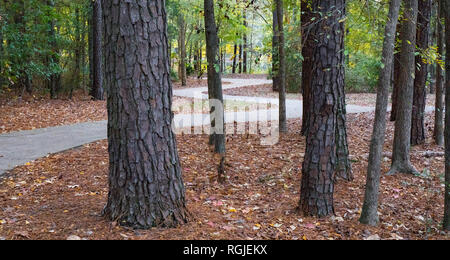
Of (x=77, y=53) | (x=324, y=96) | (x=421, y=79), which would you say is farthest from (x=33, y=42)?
(x=324, y=96)

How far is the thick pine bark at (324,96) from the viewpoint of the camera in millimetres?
4512

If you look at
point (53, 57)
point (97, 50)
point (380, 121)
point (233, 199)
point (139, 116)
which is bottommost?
point (233, 199)

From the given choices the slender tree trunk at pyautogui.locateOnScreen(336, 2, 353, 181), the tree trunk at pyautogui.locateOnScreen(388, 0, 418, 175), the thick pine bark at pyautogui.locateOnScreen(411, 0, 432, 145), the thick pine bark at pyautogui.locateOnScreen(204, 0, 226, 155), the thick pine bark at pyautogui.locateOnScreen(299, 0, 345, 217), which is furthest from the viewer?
the thick pine bark at pyautogui.locateOnScreen(411, 0, 432, 145)

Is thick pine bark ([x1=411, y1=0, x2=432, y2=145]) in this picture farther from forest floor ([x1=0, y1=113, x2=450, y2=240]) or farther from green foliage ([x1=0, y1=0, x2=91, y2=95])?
green foliage ([x1=0, y1=0, x2=91, y2=95])

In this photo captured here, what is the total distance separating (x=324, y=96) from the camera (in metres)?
4.51

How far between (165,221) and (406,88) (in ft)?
15.6

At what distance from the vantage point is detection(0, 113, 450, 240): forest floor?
406 centimetres

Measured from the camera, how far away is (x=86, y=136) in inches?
371

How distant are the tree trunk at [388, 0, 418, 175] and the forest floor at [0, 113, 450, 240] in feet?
1.01

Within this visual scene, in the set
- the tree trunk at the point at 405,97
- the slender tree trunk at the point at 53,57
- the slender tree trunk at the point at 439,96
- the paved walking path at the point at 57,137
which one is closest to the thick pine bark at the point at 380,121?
the tree trunk at the point at 405,97

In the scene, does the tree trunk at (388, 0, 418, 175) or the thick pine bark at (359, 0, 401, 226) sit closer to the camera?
the thick pine bark at (359, 0, 401, 226)

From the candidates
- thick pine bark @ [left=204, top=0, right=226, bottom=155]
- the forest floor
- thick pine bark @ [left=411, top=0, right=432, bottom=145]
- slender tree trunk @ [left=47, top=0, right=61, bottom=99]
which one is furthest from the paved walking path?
slender tree trunk @ [left=47, top=0, right=61, bottom=99]

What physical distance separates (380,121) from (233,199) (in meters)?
2.41

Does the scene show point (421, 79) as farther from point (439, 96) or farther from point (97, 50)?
point (97, 50)
